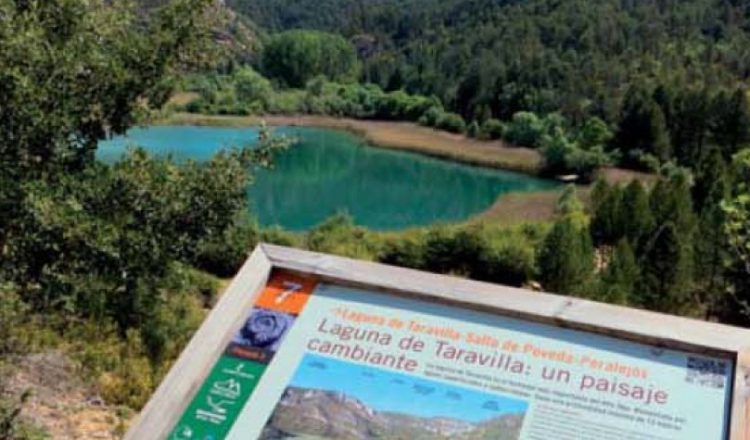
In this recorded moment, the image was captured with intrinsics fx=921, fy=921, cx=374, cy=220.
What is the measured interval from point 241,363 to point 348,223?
21.2 m

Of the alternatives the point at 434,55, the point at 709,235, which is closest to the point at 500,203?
the point at 709,235

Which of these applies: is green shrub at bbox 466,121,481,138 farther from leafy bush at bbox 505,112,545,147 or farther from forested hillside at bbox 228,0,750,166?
leafy bush at bbox 505,112,545,147

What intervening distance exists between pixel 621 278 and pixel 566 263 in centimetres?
208

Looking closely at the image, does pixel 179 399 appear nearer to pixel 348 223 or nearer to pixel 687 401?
pixel 687 401

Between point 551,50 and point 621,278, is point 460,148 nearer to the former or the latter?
point 551,50

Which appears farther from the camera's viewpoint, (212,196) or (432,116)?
(432,116)

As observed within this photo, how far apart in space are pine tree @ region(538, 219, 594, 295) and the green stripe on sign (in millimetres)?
Result: 14685

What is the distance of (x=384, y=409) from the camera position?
2.16 meters

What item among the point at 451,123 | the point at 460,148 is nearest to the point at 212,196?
the point at 460,148

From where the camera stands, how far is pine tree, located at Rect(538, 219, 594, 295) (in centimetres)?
1684

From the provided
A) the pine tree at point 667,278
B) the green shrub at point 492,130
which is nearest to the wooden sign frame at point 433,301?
the pine tree at point 667,278

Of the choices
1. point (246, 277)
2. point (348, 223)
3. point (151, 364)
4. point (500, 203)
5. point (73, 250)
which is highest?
point (246, 277)

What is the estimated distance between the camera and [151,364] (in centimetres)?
752

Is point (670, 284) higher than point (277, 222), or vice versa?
point (670, 284)
